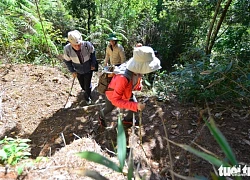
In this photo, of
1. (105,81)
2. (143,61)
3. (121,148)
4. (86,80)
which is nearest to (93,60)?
(86,80)

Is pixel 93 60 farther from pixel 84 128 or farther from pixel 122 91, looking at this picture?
pixel 122 91

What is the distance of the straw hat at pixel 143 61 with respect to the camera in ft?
8.24

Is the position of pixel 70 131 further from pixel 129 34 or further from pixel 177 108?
pixel 129 34

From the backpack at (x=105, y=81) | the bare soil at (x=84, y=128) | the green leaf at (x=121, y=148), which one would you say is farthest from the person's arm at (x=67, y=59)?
the green leaf at (x=121, y=148)

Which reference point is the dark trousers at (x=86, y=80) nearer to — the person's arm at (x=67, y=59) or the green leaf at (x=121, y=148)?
the person's arm at (x=67, y=59)

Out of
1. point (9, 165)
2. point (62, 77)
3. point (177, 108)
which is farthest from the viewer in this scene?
point (62, 77)

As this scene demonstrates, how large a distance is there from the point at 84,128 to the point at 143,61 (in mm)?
2203

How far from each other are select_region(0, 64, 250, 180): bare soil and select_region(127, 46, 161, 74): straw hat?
54 centimetres

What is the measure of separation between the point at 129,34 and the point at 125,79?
338 inches

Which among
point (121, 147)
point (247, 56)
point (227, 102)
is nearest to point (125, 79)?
point (121, 147)

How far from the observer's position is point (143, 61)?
2549 mm

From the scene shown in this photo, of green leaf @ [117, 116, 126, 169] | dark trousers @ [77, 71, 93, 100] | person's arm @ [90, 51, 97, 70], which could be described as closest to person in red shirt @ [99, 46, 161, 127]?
green leaf @ [117, 116, 126, 169]

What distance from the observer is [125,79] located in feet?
8.74

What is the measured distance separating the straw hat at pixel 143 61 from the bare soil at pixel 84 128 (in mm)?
544
